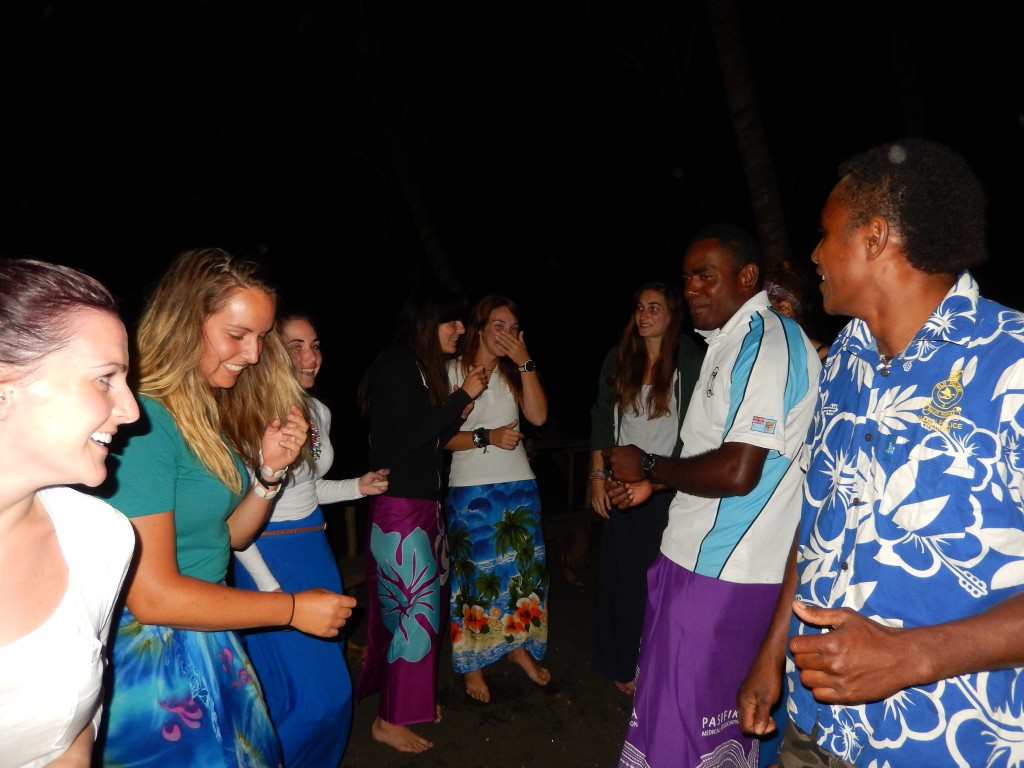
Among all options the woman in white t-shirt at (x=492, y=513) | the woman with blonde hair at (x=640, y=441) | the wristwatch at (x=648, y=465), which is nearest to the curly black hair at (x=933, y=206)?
the wristwatch at (x=648, y=465)

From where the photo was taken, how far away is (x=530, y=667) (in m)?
4.26

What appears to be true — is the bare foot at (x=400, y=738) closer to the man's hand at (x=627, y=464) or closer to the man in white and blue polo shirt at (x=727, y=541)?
the man in white and blue polo shirt at (x=727, y=541)

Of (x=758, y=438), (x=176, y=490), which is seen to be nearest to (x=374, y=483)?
(x=176, y=490)

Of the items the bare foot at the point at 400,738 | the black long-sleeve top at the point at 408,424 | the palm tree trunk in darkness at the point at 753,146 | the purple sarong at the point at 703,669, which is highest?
the palm tree trunk in darkness at the point at 753,146

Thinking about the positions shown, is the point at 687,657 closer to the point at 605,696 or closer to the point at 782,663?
the point at 782,663

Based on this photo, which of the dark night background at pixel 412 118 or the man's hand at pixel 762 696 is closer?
the man's hand at pixel 762 696

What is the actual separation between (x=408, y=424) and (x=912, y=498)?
2.42 metres

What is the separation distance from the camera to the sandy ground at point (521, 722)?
11.4ft

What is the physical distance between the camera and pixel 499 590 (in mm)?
4117

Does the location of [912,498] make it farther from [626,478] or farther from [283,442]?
[283,442]

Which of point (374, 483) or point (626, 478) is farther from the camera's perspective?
point (374, 483)

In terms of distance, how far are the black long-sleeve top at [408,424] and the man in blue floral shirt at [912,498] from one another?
6.47ft

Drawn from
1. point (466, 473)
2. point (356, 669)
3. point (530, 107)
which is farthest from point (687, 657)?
point (530, 107)

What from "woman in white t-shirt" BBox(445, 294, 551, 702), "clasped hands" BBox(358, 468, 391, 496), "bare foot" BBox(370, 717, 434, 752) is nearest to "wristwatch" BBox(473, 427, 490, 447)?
"woman in white t-shirt" BBox(445, 294, 551, 702)
